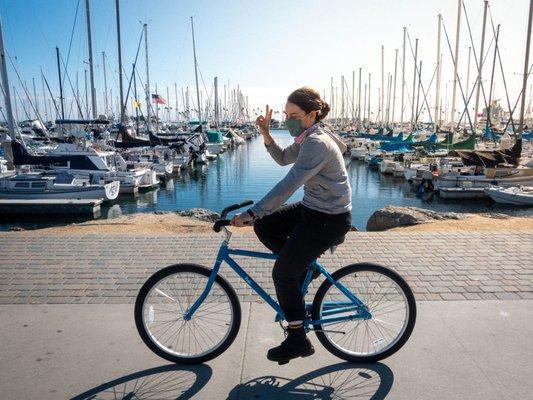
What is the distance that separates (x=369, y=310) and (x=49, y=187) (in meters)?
21.2

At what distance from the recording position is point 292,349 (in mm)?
2934

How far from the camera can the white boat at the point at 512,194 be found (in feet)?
69.4

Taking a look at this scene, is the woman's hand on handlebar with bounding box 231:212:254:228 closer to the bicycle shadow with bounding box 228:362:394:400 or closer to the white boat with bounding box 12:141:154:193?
the bicycle shadow with bounding box 228:362:394:400

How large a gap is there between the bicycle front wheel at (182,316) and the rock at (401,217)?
8.15 m

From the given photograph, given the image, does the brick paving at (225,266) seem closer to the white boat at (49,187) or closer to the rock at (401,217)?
the rock at (401,217)

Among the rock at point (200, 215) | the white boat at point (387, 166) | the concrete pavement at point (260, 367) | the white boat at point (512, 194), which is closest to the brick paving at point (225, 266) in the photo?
the concrete pavement at point (260, 367)

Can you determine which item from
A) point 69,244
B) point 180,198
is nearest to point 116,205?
point 180,198

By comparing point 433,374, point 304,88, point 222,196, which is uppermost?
point 304,88

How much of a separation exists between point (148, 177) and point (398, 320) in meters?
25.5

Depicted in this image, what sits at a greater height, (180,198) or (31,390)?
(31,390)

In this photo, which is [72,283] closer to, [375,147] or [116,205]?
[116,205]

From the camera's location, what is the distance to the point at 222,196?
26891 mm


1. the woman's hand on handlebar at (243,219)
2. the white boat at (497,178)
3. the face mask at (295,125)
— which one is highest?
the face mask at (295,125)

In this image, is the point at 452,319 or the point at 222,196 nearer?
the point at 452,319
